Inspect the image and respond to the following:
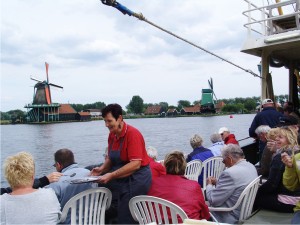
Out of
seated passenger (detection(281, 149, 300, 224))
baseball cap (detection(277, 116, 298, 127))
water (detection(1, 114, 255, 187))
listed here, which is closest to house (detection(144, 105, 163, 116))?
water (detection(1, 114, 255, 187))

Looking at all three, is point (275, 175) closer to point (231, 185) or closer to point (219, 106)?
point (231, 185)

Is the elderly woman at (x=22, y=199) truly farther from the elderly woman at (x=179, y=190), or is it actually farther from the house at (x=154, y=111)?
the house at (x=154, y=111)

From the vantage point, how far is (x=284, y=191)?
11.0 feet

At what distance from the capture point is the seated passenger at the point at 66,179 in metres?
2.97

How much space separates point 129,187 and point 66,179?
551 mm

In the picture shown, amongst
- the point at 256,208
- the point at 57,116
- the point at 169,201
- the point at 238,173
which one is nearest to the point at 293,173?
the point at 238,173

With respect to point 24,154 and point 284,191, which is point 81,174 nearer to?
point 24,154

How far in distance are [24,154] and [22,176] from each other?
170 mm

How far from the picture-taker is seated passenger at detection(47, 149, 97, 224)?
117 inches

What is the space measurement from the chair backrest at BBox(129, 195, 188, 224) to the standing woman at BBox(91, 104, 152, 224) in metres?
0.14

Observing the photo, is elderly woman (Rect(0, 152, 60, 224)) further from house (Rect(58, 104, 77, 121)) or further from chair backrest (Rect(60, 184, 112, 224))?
house (Rect(58, 104, 77, 121))

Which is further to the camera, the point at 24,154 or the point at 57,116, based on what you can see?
the point at 57,116

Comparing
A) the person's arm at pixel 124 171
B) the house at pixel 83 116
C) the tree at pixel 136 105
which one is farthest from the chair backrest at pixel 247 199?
the tree at pixel 136 105

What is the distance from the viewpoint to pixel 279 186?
337 centimetres
